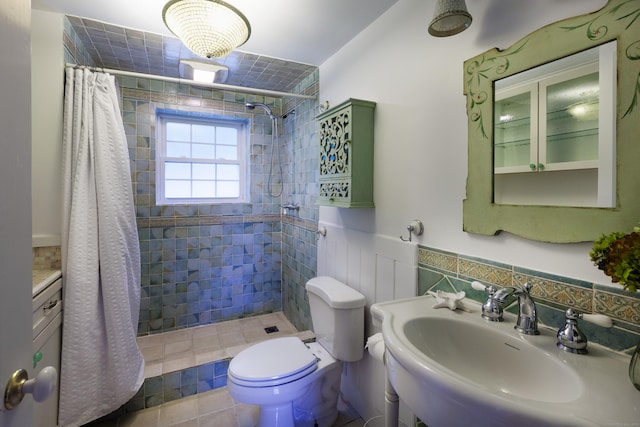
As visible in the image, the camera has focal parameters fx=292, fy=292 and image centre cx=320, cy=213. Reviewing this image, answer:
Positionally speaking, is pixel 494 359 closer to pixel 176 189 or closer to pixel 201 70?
pixel 201 70

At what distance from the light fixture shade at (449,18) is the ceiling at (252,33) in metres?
0.59

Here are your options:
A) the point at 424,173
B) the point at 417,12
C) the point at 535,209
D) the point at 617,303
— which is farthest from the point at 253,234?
the point at 617,303

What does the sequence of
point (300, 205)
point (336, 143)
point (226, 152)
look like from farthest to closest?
point (226, 152) → point (300, 205) → point (336, 143)

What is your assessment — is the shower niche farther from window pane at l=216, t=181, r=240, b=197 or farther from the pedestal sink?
window pane at l=216, t=181, r=240, b=197

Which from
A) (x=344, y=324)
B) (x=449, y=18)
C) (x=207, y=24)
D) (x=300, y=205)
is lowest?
(x=344, y=324)

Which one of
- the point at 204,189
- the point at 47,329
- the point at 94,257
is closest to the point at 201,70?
the point at 204,189

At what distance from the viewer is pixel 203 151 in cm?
291

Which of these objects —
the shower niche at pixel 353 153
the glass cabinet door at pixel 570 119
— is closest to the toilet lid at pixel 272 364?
the shower niche at pixel 353 153

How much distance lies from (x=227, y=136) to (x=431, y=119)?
2253 mm

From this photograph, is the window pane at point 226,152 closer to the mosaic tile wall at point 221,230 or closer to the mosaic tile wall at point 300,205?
the mosaic tile wall at point 221,230

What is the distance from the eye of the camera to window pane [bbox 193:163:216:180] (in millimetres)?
2889

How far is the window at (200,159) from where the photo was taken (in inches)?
108

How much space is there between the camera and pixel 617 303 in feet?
2.57

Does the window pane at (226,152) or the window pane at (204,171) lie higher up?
the window pane at (226,152)
